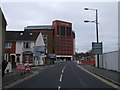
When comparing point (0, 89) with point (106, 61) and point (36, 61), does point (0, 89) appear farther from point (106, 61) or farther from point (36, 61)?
point (36, 61)

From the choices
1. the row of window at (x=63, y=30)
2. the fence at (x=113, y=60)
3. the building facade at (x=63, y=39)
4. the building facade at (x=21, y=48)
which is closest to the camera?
the fence at (x=113, y=60)

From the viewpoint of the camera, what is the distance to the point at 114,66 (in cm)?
2284

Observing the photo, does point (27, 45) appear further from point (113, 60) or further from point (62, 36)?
point (62, 36)

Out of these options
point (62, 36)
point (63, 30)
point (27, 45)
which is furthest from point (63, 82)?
point (63, 30)

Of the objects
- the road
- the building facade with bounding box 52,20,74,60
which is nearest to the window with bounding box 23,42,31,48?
the road

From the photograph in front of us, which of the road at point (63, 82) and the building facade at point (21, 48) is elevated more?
the building facade at point (21, 48)

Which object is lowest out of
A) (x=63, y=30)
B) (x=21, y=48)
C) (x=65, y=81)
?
(x=65, y=81)

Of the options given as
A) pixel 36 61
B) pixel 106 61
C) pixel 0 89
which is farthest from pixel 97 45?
pixel 36 61

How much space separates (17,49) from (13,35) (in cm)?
524

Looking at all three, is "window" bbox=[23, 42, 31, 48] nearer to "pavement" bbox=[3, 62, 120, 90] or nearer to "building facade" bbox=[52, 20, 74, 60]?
"pavement" bbox=[3, 62, 120, 90]

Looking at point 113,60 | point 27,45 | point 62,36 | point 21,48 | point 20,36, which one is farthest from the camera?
point 62,36

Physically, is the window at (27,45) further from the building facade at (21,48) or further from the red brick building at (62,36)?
the red brick building at (62,36)

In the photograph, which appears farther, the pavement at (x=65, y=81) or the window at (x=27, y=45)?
the window at (x=27, y=45)

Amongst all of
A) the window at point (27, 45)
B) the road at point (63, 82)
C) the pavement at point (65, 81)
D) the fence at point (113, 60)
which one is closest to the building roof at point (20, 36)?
the window at point (27, 45)
